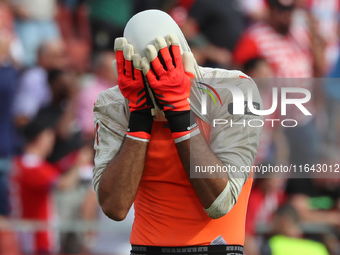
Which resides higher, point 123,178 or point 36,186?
point 123,178

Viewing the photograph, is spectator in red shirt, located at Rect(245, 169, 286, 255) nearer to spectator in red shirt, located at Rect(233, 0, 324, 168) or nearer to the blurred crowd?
the blurred crowd

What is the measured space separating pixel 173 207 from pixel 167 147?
281 millimetres

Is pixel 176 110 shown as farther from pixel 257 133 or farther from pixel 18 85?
pixel 18 85

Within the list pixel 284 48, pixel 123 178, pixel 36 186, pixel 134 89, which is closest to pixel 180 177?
pixel 123 178

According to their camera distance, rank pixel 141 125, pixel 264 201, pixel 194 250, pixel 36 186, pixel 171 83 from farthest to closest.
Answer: pixel 264 201
pixel 36 186
pixel 194 250
pixel 141 125
pixel 171 83

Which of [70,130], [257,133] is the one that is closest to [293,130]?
[70,130]

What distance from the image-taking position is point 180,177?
2.40m

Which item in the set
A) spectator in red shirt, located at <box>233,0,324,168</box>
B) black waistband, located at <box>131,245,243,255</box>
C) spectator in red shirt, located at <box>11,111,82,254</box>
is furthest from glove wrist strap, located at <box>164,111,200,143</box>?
spectator in red shirt, located at <box>233,0,324,168</box>

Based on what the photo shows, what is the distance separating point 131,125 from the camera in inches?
90.2

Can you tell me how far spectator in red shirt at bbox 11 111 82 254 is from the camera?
5332 mm

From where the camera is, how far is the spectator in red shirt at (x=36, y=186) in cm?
533

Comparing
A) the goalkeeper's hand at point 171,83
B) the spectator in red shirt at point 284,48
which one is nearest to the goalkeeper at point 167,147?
the goalkeeper's hand at point 171,83

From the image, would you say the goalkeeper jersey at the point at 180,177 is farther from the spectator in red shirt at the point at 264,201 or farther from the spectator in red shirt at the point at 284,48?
the spectator in red shirt at the point at 284,48

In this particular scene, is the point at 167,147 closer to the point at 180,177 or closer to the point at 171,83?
the point at 180,177
